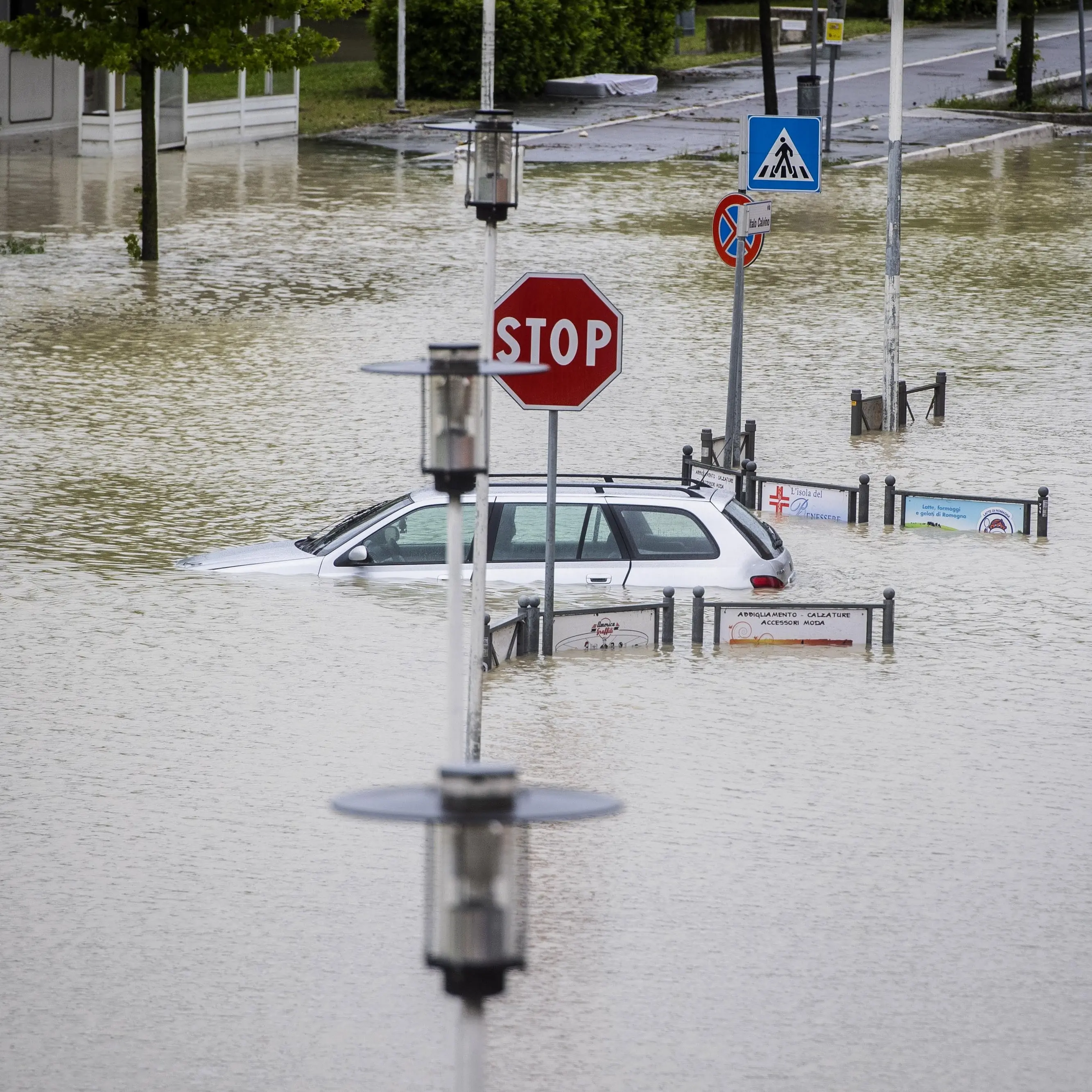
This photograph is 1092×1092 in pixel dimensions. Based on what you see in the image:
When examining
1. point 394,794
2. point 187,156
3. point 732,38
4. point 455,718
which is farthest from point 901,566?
point 732,38

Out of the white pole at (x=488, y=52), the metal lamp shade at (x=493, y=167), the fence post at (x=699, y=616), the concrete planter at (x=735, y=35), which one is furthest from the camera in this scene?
the concrete planter at (x=735, y=35)

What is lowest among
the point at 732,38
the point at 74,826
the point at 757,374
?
the point at 74,826

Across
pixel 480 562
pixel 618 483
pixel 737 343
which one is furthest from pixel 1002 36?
pixel 480 562

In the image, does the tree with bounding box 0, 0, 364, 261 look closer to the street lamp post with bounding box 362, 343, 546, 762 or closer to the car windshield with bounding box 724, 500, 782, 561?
the car windshield with bounding box 724, 500, 782, 561

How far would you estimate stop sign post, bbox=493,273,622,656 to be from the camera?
1195cm

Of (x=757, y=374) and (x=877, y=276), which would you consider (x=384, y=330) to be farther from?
(x=877, y=276)

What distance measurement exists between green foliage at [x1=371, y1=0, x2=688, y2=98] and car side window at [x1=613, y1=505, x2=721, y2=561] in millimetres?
35998

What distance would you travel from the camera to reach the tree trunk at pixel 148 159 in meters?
29.4

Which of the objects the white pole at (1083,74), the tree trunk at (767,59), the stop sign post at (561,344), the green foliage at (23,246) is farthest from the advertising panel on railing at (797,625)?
the white pole at (1083,74)

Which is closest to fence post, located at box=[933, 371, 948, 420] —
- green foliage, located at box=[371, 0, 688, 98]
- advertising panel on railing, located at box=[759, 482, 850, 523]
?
advertising panel on railing, located at box=[759, 482, 850, 523]

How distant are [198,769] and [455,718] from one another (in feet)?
18.2

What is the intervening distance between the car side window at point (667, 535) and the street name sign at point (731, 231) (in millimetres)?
4456

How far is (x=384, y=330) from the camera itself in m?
25.2

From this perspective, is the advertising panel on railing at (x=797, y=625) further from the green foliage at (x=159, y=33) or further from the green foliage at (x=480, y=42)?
the green foliage at (x=480, y=42)
